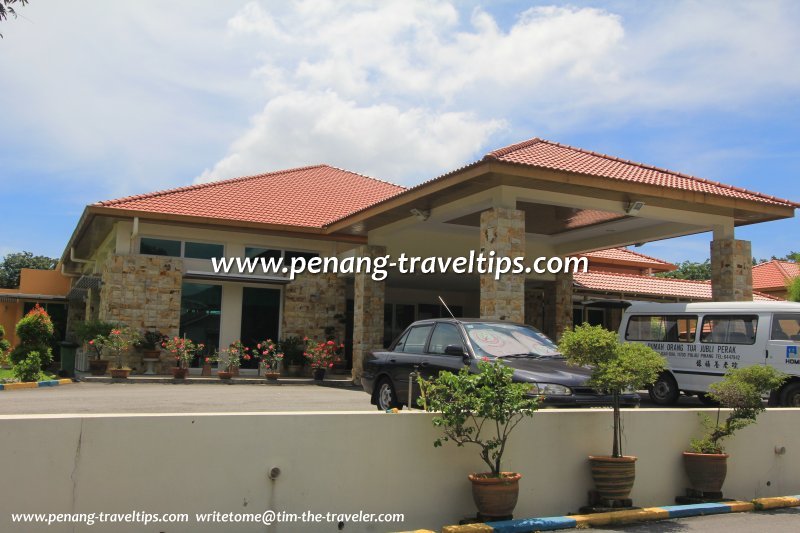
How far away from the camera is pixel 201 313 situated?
1977 centimetres

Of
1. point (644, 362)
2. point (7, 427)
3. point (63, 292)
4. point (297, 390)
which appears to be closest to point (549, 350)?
point (644, 362)

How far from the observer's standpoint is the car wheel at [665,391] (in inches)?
564

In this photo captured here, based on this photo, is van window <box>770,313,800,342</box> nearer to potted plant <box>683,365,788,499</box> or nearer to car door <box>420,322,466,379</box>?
potted plant <box>683,365,788,499</box>

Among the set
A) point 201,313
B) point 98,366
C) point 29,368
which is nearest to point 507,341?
point 98,366

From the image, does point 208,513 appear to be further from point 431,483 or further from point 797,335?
point 797,335

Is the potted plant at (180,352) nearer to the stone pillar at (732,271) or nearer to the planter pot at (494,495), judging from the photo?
the stone pillar at (732,271)

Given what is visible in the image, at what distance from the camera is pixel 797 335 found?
12.4 m

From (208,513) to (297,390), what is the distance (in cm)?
1175

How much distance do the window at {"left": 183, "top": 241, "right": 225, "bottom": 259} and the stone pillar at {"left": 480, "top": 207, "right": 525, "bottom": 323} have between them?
898 cm

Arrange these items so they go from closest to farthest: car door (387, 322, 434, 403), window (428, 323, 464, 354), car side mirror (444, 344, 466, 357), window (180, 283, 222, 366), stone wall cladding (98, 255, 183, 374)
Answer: car side mirror (444, 344, 466, 357) < window (428, 323, 464, 354) < car door (387, 322, 434, 403) < stone wall cladding (98, 255, 183, 374) < window (180, 283, 222, 366)

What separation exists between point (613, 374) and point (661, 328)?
8619mm

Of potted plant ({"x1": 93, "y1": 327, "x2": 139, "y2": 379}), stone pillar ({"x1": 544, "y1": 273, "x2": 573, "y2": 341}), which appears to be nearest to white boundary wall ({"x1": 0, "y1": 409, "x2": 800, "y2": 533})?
potted plant ({"x1": 93, "y1": 327, "x2": 139, "y2": 379})

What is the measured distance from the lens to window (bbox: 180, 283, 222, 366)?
19.6m

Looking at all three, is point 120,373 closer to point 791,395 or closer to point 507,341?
point 507,341
